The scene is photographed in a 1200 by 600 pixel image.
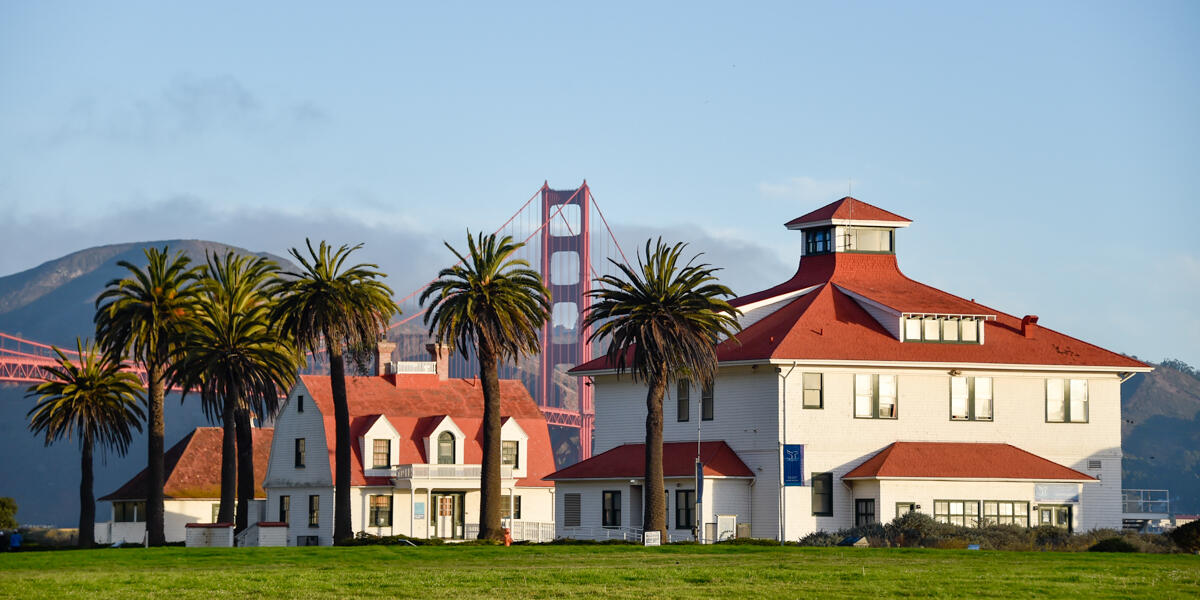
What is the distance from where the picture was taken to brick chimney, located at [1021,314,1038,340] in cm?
7231

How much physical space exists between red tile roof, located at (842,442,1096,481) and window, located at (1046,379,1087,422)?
2.79 m

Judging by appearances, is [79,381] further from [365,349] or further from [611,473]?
[611,473]

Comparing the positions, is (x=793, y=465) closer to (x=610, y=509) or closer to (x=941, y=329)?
(x=610, y=509)

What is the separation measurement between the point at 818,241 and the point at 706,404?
1347cm

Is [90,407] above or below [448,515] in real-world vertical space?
above

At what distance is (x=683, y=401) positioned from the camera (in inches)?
2803

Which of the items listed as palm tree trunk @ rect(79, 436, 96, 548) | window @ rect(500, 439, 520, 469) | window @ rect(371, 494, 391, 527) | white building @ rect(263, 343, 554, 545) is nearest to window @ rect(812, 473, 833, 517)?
white building @ rect(263, 343, 554, 545)

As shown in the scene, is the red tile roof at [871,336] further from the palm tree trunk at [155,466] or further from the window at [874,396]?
the palm tree trunk at [155,466]

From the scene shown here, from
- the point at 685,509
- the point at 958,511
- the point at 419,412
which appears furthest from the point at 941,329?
the point at 419,412

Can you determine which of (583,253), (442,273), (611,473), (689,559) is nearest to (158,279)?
(442,273)

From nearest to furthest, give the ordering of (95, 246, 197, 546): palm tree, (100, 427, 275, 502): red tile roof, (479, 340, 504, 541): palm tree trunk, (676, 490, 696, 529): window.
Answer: (479, 340, 504, 541): palm tree trunk, (676, 490, 696, 529): window, (95, 246, 197, 546): palm tree, (100, 427, 275, 502): red tile roof

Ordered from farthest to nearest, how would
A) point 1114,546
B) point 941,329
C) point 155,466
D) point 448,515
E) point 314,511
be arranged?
point 448,515
point 314,511
point 155,466
point 941,329
point 1114,546

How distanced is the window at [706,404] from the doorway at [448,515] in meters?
20.7

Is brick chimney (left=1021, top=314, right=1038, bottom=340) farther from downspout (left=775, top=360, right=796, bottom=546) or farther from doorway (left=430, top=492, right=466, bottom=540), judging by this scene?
doorway (left=430, top=492, right=466, bottom=540)
